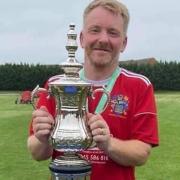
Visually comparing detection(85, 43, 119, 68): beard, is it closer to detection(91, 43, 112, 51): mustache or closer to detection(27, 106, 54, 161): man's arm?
detection(91, 43, 112, 51): mustache

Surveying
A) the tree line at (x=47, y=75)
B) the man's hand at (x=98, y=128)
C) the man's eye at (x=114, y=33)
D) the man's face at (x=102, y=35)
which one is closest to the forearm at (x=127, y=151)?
the man's hand at (x=98, y=128)

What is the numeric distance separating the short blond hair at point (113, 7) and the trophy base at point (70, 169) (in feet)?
2.73

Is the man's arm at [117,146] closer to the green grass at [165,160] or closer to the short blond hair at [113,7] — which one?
the short blond hair at [113,7]

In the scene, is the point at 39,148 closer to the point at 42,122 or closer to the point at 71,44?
the point at 42,122

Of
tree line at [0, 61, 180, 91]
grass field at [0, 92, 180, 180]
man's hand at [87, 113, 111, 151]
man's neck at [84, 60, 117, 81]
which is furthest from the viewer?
tree line at [0, 61, 180, 91]

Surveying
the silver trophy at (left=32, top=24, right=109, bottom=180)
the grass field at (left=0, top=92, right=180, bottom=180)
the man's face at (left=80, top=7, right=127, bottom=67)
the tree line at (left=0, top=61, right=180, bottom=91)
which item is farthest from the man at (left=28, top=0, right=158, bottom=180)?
the tree line at (left=0, top=61, right=180, bottom=91)

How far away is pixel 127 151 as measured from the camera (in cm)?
331

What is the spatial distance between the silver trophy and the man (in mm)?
162

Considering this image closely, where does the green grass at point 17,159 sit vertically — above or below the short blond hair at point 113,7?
below

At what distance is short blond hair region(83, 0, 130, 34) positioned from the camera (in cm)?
339

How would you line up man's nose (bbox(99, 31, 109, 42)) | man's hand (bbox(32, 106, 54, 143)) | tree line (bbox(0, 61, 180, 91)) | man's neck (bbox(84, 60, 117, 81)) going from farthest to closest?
tree line (bbox(0, 61, 180, 91))
man's neck (bbox(84, 60, 117, 81))
man's nose (bbox(99, 31, 109, 42))
man's hand (bbox(32, 106, 54, 143))

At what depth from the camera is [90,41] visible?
11.0 feet

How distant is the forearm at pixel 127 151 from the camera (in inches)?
128

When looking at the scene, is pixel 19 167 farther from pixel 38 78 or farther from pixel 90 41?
pixel 38 78
